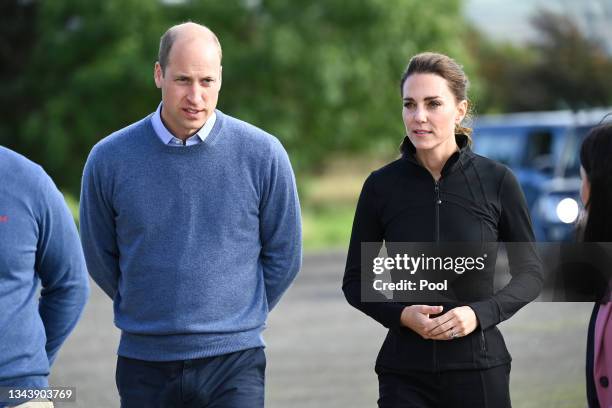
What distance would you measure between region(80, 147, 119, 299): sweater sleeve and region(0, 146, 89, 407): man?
14cm

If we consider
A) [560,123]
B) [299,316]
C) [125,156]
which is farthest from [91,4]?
[125,156]

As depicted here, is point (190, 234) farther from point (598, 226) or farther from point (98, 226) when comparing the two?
point (598, 226)

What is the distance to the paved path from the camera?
8.62 metres

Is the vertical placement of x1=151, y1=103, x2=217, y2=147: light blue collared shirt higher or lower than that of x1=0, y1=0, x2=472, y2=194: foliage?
lower

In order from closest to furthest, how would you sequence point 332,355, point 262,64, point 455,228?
point 455,228
point 332,355
point 262,64

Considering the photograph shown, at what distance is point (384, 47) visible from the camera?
3359 cm

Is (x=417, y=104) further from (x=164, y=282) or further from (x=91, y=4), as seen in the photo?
(x=91, y=4)

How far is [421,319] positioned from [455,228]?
1.21 feet

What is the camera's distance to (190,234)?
4.25 meters

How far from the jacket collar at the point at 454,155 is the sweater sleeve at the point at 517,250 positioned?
0.54 feet

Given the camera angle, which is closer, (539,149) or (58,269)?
(58,269)

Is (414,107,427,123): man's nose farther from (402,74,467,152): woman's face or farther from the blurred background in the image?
the blurred background

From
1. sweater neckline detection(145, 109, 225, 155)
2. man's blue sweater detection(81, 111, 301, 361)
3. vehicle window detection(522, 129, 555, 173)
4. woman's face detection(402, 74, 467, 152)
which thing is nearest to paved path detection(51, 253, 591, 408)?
man's blue sweater detection(81, 111, 301, 361)

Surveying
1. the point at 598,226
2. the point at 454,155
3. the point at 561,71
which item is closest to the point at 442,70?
the point at 454,155
